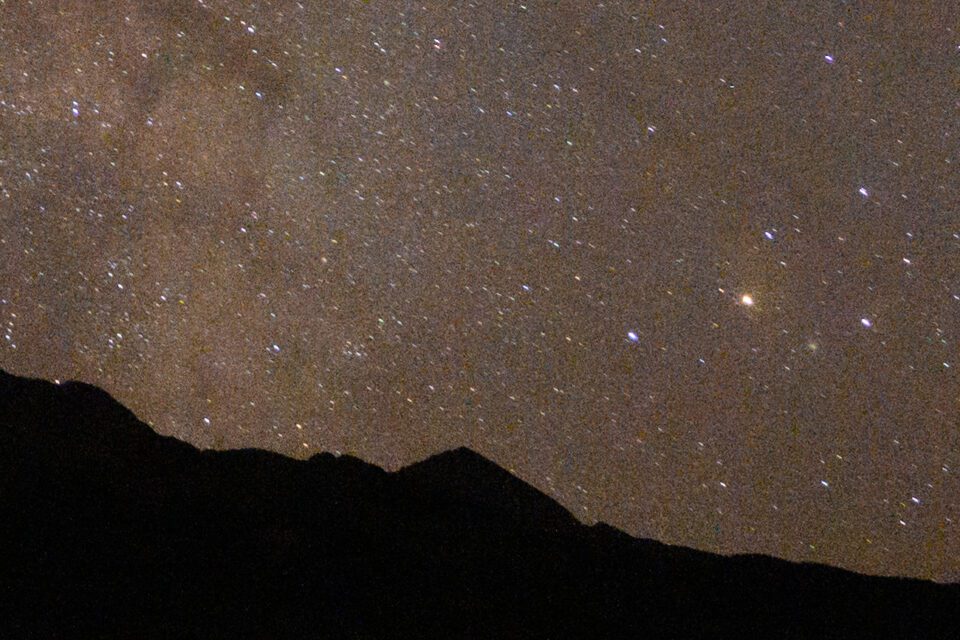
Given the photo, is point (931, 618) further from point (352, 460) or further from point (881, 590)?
point (352, 460)

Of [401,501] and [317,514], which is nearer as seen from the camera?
[317,514]

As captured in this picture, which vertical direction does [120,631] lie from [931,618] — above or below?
below

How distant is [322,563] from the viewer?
6.67 metres

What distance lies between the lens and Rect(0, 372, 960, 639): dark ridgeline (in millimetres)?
5277

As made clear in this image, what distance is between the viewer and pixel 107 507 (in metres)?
6.54

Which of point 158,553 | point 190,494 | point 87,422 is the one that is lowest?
point 158,553

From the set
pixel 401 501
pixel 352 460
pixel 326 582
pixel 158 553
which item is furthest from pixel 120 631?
pixel 352 460

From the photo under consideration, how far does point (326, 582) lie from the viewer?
6285 millimetres

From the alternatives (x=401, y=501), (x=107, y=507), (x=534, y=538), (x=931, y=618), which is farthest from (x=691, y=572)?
(x=107, y=507)

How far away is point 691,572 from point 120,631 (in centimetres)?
662

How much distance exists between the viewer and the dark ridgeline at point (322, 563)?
17.3 ft

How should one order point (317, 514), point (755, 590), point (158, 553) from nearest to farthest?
1. point (158, 553)
2. point (317, 514)
3. point (755, 590)

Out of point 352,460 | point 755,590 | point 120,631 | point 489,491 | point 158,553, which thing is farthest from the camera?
point 489,491

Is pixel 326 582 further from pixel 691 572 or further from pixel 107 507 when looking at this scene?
pixel 691 572
